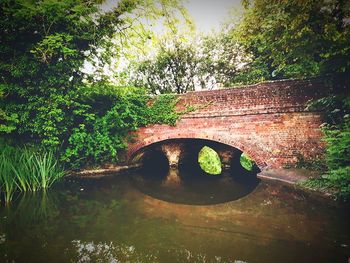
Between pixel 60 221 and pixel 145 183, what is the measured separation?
4274 mm

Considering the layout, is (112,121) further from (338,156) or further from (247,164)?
(247,164)

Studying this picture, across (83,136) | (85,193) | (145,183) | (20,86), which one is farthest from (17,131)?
(145,183)

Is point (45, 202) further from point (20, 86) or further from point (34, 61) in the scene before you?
point (34, 61)

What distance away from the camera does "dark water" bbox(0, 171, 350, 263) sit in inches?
143

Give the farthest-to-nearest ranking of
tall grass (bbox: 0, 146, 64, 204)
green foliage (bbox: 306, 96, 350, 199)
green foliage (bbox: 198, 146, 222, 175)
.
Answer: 1. green foliage (bbox: 198, 146, 222, 175)
2. tall grass (bbox: 0, 146, 64, 204)
3. green foliage (bbox: 306, 96, 350, 199)

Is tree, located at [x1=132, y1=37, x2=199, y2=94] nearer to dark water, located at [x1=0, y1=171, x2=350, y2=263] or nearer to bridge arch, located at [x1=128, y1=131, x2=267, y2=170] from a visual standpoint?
bridge arch, located at [x1=128, y1=131, x2=267, y2=170]

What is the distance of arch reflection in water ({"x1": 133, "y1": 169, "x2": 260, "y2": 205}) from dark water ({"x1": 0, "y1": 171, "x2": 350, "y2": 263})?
0.18 feet

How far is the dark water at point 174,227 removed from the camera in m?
3.62

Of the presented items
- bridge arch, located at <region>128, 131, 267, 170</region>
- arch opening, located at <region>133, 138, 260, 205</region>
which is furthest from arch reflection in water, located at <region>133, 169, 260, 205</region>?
bridge arch, located at <region>128, 131, 267, 170</region>

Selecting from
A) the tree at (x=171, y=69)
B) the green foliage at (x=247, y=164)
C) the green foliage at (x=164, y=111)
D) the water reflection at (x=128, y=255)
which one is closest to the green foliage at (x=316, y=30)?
the green foliage at (x=164, y=111)

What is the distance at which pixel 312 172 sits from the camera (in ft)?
26.0

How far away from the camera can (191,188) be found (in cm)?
842

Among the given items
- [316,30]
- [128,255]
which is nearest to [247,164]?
[316,30]

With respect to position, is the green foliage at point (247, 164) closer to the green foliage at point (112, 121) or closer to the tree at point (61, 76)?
the green foliage at point (112, 121)
